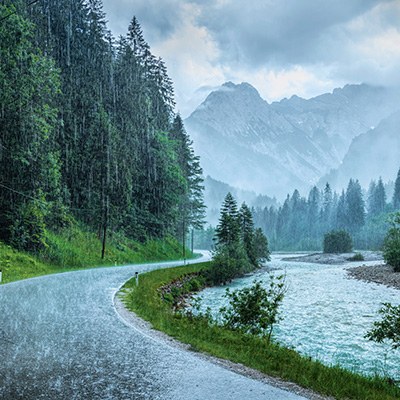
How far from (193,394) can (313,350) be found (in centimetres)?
1005

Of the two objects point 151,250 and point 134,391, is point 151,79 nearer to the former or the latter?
point 151,250

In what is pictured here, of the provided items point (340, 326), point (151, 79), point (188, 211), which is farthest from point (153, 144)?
point (340, 326)

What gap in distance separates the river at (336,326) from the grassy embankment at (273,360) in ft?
4.31

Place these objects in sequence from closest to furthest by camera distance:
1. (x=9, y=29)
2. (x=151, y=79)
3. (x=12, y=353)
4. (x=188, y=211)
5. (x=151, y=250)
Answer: (x=12, y=353)
(x=9, y=29)
(x=151, y=250)
(x=151, y=79)
(x=188, y=211)

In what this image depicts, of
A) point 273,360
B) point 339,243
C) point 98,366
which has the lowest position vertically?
point 273,360

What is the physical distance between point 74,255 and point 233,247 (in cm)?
1893

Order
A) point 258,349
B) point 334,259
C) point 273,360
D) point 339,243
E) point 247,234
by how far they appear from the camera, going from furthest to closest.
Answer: point 339,243, point 334,259, point 247,234, point 258,349, point 273,360

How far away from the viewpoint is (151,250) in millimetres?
55938

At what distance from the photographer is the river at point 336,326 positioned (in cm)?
1292

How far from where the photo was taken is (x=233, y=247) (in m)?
45.8

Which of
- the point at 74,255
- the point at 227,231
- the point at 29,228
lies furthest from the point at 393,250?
the point at 29,228

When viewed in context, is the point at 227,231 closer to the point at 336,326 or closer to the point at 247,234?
the point at 247,234

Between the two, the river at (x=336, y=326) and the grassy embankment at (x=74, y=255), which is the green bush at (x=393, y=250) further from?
the grassy embankment at (x=74, y=255)

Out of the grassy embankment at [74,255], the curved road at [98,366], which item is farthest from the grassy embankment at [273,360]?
the grassy embankment at [74,255]
